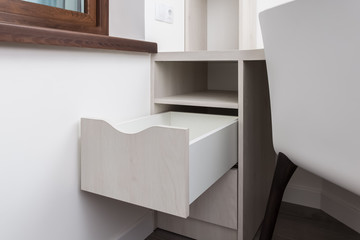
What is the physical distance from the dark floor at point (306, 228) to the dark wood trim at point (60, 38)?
73cm

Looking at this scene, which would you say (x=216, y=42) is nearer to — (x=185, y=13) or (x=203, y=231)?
(x=185, y=13)

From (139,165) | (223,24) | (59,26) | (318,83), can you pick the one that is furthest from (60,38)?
(223,24)

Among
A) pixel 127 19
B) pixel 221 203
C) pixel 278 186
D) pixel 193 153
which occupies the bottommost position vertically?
pixel 221 203

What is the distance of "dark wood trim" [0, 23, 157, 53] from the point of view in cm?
67

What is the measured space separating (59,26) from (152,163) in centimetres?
50

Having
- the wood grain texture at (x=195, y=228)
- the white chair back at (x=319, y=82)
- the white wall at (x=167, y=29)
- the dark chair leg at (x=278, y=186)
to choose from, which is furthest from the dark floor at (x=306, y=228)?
the white wall at (x=167, y=29)

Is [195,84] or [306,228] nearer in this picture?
[306,228]

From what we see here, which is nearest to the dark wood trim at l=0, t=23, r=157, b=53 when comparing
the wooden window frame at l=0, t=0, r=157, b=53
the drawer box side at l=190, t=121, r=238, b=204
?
the wooden window frame at l=0, t=0, r=157, b=53

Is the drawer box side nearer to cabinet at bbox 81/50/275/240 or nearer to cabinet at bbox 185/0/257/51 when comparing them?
cabinet at bbox 81/50/275/240

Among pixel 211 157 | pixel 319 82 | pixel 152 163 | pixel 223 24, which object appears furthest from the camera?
pixel 223 24

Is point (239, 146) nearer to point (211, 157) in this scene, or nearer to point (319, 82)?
point (211, 157)

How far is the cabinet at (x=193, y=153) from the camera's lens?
76 cm

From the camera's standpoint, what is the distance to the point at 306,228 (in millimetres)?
1292

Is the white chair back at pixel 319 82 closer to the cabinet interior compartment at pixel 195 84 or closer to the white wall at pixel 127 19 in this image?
the cabinet interior compartment at pixel 195 84
